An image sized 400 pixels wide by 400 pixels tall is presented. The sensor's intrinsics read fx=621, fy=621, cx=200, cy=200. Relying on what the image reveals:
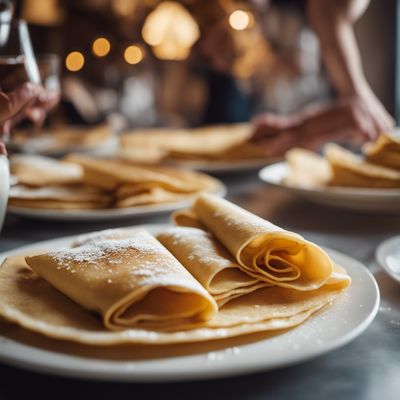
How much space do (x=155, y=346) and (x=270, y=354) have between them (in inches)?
3.5

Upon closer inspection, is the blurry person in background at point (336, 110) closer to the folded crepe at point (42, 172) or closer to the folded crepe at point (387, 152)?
the folded crepe at point (387, 152)

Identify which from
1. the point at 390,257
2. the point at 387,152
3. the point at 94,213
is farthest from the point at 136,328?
the point at 387,152

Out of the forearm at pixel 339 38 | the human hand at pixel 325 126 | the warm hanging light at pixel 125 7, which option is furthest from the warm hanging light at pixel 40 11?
the human hand at pixel 325 126

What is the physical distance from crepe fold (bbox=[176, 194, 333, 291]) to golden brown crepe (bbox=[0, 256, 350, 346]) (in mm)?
12

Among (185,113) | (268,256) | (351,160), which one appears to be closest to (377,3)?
(185,113)

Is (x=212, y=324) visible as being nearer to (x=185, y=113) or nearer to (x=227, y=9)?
(x=227, y=9)

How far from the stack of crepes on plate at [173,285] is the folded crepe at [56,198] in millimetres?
400

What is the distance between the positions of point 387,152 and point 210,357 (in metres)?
0.82

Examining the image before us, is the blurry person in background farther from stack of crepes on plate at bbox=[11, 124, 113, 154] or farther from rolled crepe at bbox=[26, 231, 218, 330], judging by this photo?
rolled crepe at bbox=[26, 231, 218, 330]

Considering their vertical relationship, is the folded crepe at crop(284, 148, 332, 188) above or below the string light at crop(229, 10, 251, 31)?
below

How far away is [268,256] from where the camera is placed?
614 mm

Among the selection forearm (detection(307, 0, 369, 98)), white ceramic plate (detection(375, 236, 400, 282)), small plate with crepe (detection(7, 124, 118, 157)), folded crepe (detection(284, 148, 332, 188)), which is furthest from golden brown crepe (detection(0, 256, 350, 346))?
small plate with crepe (detection(7, 124, 118, 157))

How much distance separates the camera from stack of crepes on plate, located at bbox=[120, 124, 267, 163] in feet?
5.35

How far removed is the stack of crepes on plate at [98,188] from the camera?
3.62 feet
